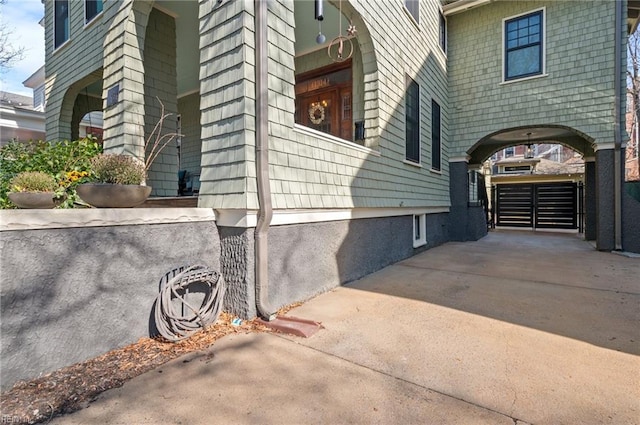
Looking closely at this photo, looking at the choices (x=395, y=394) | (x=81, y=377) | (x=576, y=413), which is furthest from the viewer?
(x=81, y=377)

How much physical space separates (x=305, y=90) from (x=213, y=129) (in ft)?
14.3

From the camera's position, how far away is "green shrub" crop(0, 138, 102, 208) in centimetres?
330

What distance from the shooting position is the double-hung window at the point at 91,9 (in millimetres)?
5216

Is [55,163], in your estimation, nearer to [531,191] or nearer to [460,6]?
[460,6]

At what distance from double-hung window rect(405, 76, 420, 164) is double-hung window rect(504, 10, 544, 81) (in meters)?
3.25

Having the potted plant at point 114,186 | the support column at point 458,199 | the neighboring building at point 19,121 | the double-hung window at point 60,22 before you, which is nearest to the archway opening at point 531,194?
the support column at point 458,199

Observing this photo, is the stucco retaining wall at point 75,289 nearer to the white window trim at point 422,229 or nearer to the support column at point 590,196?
the white window trim at point 422,229

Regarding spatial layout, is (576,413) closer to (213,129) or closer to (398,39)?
(213,129)

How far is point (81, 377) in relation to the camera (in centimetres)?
215

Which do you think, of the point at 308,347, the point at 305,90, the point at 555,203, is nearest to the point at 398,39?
the point at 305,90

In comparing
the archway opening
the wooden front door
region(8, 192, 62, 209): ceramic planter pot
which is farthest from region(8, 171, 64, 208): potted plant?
the archway opening

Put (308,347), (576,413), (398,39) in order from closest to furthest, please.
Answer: (576,413), (308,347), (398,39)

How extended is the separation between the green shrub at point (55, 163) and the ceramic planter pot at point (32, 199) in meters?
0.25

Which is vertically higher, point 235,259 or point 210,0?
point 210,0
